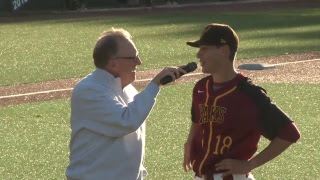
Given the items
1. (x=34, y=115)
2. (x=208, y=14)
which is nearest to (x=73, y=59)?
(x=34, y=115)

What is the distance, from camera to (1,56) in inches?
811

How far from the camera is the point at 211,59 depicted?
210 inches

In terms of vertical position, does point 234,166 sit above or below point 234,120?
below

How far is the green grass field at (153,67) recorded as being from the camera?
9.47m

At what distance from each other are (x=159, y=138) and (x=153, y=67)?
23.1ft

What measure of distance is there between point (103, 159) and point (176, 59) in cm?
1378

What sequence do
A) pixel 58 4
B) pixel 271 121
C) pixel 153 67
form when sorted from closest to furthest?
pixel 271 121, pixel 153 67, pixel 58 4

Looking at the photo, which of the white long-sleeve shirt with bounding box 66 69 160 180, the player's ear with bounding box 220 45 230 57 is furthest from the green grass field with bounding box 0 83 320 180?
the white long-sleeve shirt with bounding box 66 69 160 180

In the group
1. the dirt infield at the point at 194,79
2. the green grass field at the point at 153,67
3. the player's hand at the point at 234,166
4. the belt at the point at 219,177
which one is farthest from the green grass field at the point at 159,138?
the player's hand at the point at 234,166

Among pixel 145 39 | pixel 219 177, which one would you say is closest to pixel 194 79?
pixel 145 39

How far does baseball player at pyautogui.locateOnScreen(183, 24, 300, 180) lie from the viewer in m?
5.25

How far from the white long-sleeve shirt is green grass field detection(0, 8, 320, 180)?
145 inches

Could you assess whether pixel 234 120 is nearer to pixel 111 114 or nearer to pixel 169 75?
pixel 169 75

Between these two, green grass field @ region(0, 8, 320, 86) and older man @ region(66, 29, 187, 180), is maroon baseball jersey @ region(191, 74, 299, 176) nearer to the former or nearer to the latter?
older man @ region(66, 29, 187, 180)
